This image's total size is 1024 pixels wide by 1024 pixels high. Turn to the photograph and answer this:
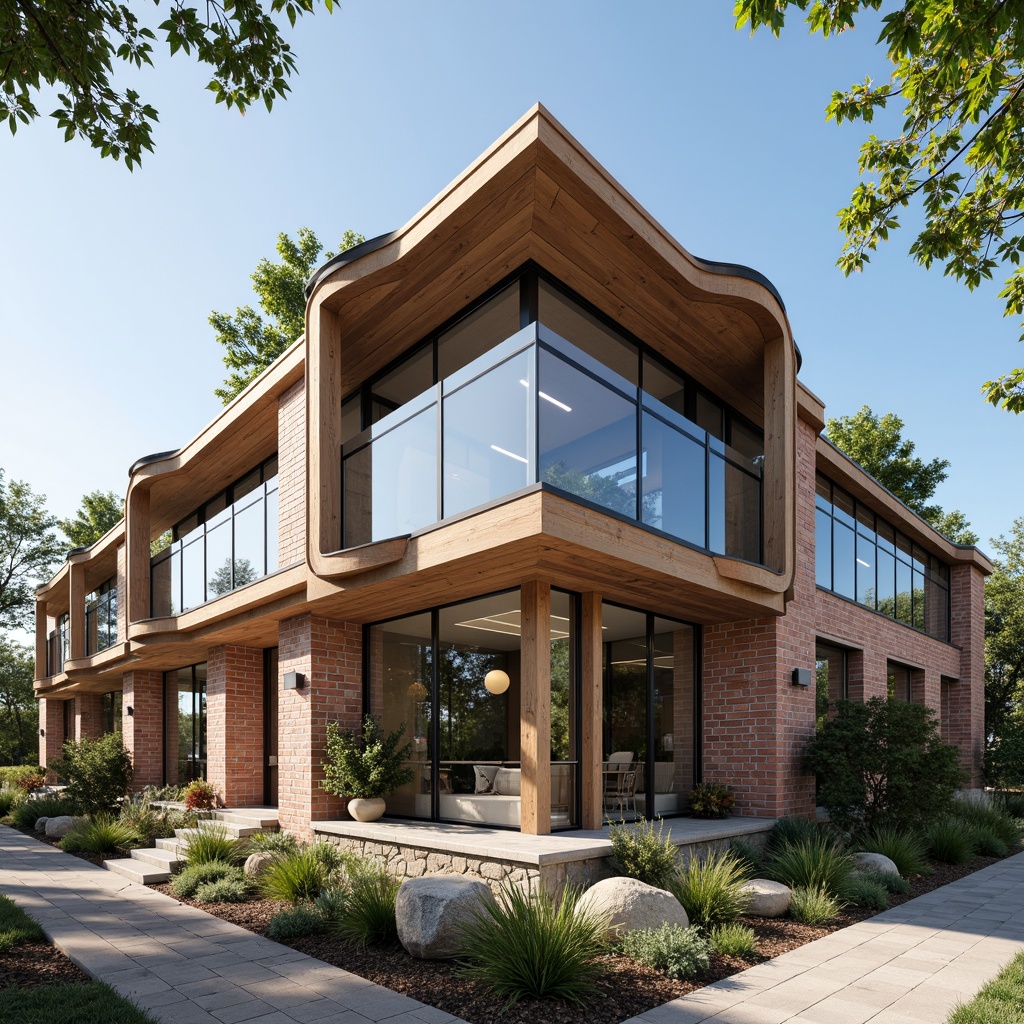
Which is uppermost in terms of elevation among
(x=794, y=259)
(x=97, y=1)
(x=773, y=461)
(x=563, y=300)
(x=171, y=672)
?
(x=794, y=259)

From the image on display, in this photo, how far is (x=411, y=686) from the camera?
33.2 feet

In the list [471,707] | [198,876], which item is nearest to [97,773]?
[198,876]

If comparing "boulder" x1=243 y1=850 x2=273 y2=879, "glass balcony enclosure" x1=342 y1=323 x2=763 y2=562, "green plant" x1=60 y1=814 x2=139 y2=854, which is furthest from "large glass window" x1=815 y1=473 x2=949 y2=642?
"green plant" x1=60 y1=814 x2=139 y2=854

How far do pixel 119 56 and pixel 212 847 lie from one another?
8698 mm

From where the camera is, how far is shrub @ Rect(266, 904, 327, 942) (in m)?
6.99

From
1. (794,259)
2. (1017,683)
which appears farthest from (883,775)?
(1017,683)

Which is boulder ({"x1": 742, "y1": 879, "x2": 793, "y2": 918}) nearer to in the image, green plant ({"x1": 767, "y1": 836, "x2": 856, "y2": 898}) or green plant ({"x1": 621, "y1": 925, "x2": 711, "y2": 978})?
green plant ({"x1": 767, "y1": 836, "x2": 856, "y2": 898})

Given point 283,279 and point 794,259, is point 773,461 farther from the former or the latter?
point 283,279

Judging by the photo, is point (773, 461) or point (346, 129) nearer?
point (346, 129)

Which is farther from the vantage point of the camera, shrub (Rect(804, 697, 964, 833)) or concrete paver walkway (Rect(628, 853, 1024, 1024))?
A: shrub (Rect(804, 697, 964, 833))

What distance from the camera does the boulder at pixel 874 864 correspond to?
8.95 meters

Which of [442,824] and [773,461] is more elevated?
[773,461]

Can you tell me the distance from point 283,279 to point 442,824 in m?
18.2

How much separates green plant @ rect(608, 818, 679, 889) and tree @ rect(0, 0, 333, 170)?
694 cm
